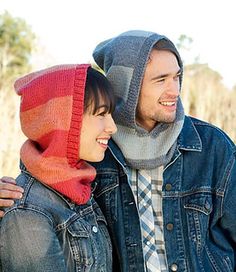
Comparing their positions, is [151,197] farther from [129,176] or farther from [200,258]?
[200,258]

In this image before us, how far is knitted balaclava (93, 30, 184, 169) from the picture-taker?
2.79 meters

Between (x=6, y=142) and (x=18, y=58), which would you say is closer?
(x=6, y=142)

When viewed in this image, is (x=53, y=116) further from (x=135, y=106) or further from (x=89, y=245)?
(x=135, y=106)

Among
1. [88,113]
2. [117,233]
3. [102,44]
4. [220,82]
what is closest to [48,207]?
[88,113]

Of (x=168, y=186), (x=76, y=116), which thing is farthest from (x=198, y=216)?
(x=76, y=116)

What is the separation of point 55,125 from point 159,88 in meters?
0.80

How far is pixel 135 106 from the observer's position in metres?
2.87

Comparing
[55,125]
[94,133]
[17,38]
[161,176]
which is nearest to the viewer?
[55,125]

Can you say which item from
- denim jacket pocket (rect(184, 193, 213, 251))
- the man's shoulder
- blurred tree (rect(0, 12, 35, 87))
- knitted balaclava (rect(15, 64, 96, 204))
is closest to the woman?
knitted balaclava (rect(15, 64, 96, 204))

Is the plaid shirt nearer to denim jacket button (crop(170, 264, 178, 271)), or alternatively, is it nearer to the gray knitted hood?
denim jacket button (crop(170, 264, 178, 271))

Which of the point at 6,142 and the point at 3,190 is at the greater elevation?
the point at 3,190

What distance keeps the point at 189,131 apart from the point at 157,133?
0.48 feet

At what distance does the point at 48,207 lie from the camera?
2.20 meters

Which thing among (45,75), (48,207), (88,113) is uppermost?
(45,75)
